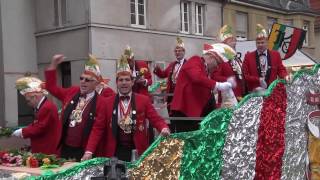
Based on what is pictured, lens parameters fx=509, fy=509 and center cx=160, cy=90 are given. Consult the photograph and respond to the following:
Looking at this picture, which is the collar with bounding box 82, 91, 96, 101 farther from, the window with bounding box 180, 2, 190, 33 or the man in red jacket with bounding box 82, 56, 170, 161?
the window with bounding box 180, 2, 190, 33

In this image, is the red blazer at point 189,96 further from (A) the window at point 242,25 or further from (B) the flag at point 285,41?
(A) the window at point 242,25

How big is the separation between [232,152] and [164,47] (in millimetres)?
16920

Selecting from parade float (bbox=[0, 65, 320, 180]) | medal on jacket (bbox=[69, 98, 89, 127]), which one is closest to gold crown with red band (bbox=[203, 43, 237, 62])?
parade float (bbox=[0, 65, 320, 180])

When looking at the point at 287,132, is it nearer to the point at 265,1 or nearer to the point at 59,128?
the point at 59,128

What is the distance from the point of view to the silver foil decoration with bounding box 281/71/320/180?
5871 mm

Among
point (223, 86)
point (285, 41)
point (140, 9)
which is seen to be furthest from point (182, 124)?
point (140, 9)

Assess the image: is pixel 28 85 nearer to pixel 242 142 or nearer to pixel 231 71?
pixel 242 142

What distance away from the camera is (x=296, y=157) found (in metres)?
6.06

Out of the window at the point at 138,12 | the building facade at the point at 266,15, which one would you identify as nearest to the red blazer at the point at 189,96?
the window at the point at 138,12

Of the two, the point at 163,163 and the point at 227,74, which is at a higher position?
the point at 227,74

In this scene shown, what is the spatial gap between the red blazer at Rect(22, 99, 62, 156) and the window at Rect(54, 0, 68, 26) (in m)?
14.8

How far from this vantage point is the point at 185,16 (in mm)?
23125

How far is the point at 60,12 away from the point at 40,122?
1530 cm

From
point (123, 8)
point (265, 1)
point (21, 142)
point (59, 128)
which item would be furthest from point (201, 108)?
point (265, 1)
